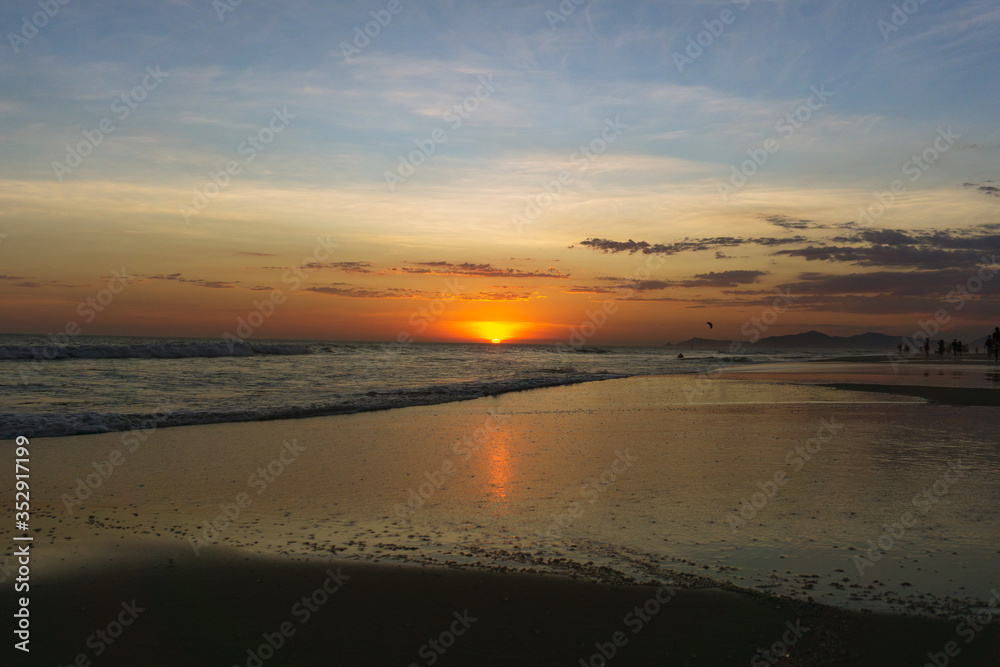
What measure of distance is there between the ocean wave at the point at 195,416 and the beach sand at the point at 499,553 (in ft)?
5.66

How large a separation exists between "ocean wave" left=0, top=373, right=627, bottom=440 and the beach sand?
1.73m

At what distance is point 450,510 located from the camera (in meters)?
8.12

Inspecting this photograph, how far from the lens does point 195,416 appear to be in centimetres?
1691

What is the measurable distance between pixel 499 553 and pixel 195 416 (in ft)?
44.2

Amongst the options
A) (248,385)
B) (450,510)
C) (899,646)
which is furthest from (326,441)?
(248,385)

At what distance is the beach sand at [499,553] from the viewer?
4699mm

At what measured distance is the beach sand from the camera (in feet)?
15.4
